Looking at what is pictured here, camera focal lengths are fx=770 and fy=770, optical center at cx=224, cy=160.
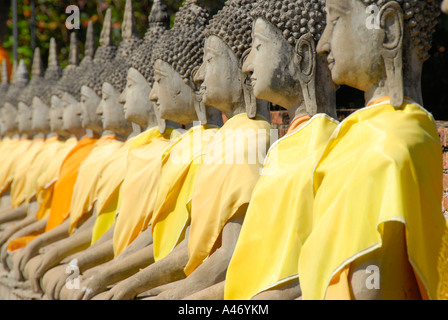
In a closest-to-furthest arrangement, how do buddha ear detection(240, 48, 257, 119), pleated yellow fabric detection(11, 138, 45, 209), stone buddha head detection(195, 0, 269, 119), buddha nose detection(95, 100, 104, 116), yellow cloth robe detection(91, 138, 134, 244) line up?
buddha ear detection(240, 48, 257, 119) → stone buddha head detection(195, 0, 269, 119) → yellow cloth robe detection(91, 138, 134, 244) → buddha nose detection(95, 100, 104, 116) → pleated yellow fabric detection(11, 138, 45, 209)

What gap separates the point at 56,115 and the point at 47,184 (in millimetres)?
996

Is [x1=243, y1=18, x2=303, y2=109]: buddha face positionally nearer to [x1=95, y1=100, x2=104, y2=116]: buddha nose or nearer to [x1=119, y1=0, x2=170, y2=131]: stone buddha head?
Result: [x1=119, y1=0, x2=170, y2=131]: stone buddha head

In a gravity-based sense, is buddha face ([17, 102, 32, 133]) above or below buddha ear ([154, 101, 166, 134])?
above

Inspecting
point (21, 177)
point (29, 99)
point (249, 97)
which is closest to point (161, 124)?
point (249, 97)

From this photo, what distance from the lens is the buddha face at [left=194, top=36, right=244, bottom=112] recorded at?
3.91m

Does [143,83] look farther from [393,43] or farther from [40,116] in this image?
[40,116]

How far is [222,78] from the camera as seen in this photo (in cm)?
392

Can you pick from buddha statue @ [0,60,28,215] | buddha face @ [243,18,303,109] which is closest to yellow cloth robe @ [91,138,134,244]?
buddha face @ [243,18,303,109]

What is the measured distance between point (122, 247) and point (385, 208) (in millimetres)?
2669

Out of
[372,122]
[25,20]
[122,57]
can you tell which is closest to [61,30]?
[25,20]

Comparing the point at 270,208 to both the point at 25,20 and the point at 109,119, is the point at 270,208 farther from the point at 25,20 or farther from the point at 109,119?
the point at 25,20

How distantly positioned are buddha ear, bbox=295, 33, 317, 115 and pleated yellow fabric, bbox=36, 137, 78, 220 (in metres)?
3.72

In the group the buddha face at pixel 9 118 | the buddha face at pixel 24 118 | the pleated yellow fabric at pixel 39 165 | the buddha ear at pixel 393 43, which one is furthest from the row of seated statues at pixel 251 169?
the buddha face at pixel 9 118

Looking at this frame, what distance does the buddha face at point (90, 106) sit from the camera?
629cm
